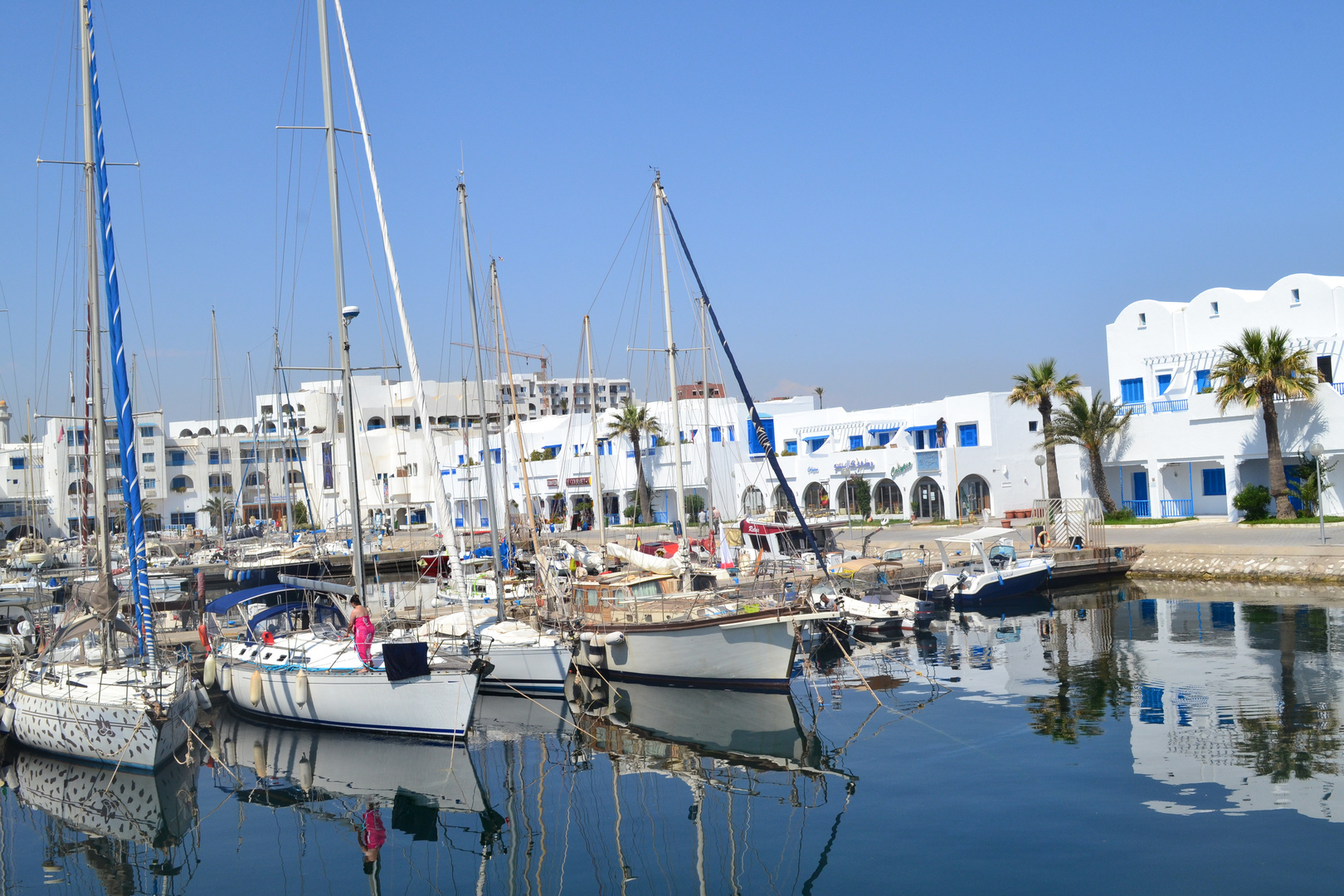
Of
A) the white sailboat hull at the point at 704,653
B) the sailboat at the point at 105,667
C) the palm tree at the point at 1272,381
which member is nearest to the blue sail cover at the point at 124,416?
the sailboat at the point at 105,667

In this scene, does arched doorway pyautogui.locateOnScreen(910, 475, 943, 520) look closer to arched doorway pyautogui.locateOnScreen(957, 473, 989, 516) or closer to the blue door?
arched doorway pyautogui.locateOnScreen(957, 473, 989, 516)

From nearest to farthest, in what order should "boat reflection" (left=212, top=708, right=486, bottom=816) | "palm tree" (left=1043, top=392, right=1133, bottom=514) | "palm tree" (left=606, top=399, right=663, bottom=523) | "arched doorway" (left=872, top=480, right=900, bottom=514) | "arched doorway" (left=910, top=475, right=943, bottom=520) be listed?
Result: "boat reflection" (left=212, top=708, right=486, bottom=816) → "palm tree" (left=1043, top=392, right=1133, bottom=514) → "arched doorway" (left=910, top=475, right=943, bottom=520) → "arched doorway" (left=872, top=480, right=900, bottom=514) → "palm tree" (left=606, top=399, right=663, bottom=523)

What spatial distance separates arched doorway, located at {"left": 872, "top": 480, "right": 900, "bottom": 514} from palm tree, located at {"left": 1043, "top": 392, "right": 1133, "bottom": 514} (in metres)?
10.1

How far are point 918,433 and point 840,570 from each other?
22836 mm

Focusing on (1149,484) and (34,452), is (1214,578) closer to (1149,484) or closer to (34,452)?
(1149,484)

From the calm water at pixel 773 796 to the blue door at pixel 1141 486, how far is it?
26.2m

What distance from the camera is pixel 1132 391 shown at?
50094mm

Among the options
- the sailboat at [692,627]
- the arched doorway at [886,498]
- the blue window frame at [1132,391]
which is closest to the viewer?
the sailboat at [692,627]

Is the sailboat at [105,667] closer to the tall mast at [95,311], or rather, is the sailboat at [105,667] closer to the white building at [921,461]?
the tall mast at [95,311]

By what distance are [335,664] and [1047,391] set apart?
3740 centimetres

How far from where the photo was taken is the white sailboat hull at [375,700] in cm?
1934

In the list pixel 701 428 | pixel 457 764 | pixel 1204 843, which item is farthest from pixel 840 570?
pixel 701 428

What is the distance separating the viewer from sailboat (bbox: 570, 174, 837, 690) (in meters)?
22.8

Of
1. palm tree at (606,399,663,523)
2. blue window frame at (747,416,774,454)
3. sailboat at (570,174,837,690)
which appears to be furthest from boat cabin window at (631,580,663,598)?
palm tree at (606,399,663,523)
